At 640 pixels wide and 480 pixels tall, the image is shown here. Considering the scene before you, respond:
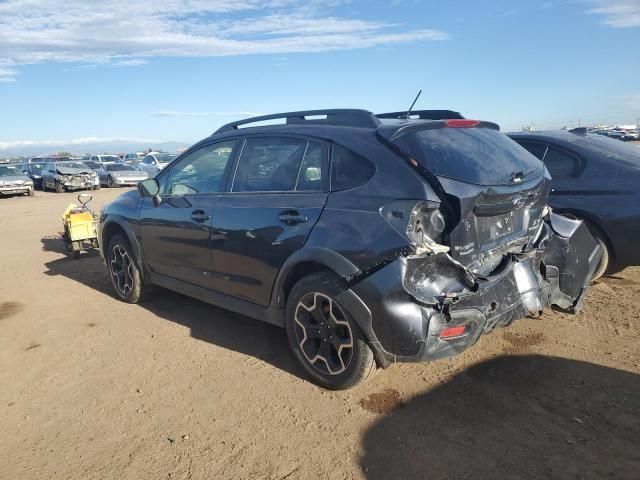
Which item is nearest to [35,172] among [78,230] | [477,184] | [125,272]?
[78,230]

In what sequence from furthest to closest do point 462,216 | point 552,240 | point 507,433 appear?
point 552,240
point 462,216
point 507,433

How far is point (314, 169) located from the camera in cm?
371

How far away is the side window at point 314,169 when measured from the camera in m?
3.63

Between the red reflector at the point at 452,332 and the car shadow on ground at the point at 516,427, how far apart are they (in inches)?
20.2

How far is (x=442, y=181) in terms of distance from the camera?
3.18 m

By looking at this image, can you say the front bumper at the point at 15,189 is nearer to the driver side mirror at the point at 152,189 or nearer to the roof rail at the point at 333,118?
the driver side mirror at the point at 152,189

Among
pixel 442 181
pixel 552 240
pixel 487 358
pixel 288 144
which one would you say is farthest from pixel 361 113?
pixel 487 358

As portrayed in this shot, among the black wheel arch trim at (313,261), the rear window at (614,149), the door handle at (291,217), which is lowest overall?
the black wheel arch trim at (313,261)

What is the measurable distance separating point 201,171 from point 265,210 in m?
1.11

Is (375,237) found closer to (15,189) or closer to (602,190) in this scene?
(602,190)

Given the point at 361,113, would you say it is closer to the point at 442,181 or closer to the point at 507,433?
the point at 442,181

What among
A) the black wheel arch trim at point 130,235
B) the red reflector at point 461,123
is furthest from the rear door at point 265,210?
the black wheel arch trim at point 130,235

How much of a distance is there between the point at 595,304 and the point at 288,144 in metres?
3.27

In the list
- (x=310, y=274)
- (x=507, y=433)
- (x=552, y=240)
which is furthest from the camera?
(x=552, y=240)
